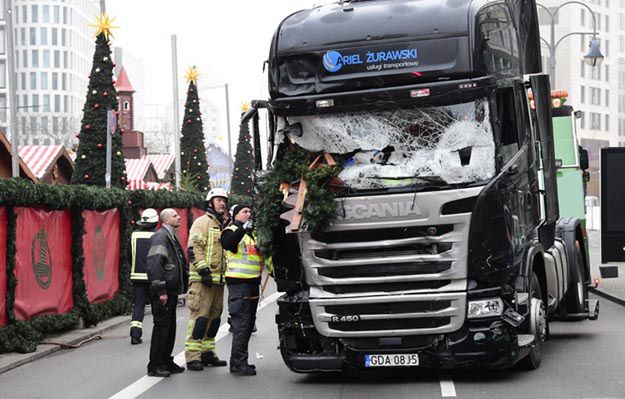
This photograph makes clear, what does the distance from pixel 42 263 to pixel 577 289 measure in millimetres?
7756

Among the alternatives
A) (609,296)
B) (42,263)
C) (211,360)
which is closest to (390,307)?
(211,360)

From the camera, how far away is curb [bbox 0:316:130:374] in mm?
14320

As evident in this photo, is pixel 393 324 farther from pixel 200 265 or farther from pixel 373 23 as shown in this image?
pixel 373 23

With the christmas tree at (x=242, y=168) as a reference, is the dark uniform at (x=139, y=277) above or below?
below

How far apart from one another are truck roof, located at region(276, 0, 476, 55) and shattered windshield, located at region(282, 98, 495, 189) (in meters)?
0.73

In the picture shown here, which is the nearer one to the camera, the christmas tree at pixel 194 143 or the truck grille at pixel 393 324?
the truck grille at pixel 393 324

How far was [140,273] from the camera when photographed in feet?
56.0

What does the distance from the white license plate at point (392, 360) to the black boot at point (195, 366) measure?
2456 mm

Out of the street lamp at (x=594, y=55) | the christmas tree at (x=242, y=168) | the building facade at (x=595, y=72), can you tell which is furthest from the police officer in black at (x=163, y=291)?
the building facade at (x=595, y=72)

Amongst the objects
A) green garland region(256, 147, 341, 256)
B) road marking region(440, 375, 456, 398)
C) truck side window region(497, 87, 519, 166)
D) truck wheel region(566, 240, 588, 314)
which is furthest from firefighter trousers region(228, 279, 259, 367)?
truck wheel region(566, 240, 588, 314)

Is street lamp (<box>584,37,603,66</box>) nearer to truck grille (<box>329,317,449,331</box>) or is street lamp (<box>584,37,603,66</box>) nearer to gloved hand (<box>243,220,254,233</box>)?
gloved hand (<box>243,220,254,233</box>)

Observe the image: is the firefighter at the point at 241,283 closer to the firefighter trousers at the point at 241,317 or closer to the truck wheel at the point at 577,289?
the firefighter trousers at the point at 241,317

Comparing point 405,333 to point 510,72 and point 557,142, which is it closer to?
point 510,72

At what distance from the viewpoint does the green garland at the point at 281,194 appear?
1136 centimetres
